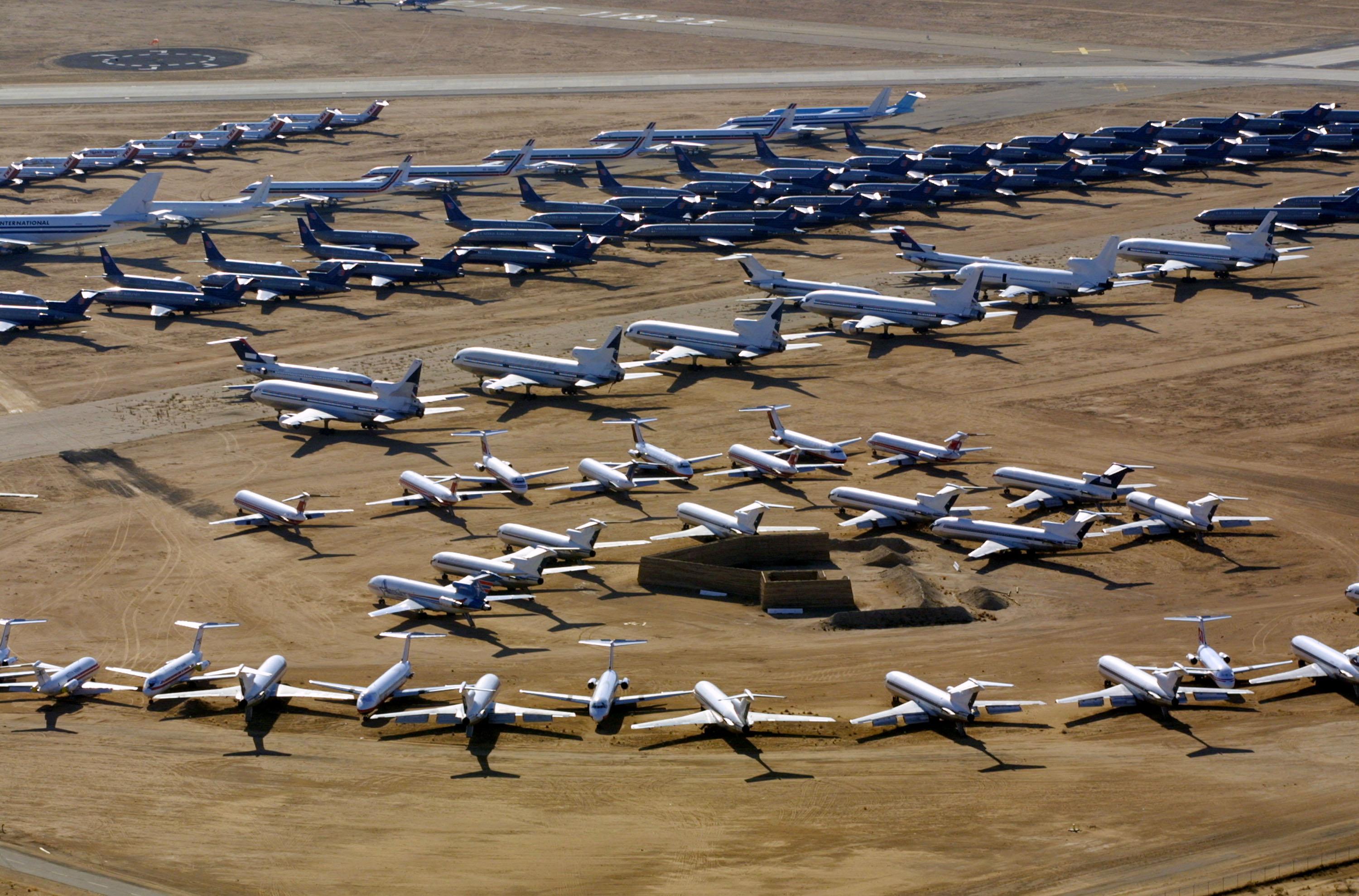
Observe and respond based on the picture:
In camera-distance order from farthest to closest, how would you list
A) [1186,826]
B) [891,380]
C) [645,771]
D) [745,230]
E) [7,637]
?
[745,230]
[891,380]
[7,637]
[645,771]
[1186,826]

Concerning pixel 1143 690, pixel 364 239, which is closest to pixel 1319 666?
pixel 1143 690

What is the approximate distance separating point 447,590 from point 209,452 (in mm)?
26891

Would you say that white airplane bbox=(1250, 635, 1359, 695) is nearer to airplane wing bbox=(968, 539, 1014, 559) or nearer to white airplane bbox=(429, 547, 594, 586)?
airplane wing bbox=(968, 539, 1014, 559)

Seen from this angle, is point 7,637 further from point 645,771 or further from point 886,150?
point 886,150

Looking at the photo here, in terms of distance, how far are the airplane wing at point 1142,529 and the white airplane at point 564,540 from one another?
76.2 feet

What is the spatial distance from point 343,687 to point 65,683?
1081cm

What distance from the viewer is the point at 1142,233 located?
445 feet

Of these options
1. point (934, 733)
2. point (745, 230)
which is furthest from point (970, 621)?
point (745, 230)

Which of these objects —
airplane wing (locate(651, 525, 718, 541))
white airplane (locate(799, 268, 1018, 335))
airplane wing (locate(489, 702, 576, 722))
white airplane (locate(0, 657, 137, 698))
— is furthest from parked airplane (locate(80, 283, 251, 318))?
airplane wing (locate(489, 702, 576, 722))

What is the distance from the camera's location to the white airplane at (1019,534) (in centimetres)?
7294

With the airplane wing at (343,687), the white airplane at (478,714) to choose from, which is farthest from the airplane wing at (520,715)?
the airplane wing at (343,687)

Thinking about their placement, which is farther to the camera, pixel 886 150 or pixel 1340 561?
pixel 886 150

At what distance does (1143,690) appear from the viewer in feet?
191

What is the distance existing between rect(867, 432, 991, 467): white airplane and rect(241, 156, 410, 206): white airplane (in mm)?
79868
